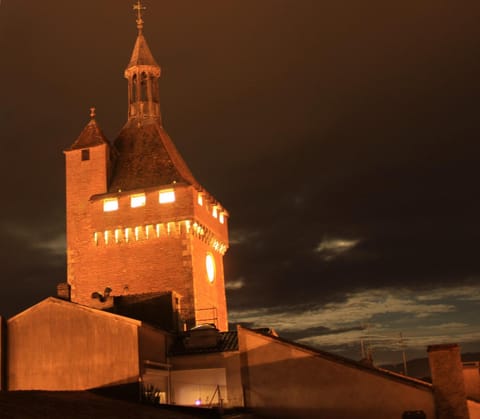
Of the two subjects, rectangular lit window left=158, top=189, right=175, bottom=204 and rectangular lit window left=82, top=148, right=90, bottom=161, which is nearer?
rectangular lit window left=158, top=189, right=175, bottom=204

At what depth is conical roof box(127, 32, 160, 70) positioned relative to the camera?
58.9 meters

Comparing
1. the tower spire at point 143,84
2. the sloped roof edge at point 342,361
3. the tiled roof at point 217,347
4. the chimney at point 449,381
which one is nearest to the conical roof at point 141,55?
the tower spire at point 143,84

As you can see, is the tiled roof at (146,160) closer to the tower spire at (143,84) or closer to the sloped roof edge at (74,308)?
the tower spire at (143,84)

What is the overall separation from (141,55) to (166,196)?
1574cm

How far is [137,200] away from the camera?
165 ft

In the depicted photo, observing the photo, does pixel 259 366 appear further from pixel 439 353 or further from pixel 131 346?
pixel 439 353

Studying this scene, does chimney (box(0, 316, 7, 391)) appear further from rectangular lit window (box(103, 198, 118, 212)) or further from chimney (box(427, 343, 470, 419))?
chimney (box(427, 343, 470, 419))

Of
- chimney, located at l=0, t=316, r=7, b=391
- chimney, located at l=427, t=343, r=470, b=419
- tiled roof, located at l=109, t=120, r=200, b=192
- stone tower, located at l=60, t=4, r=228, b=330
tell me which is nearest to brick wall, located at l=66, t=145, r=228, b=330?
stone tower, located at l=60, t=4, r=228, b=330

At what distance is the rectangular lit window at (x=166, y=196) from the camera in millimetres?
49656

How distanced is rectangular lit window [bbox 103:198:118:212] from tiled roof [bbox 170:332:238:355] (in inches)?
594

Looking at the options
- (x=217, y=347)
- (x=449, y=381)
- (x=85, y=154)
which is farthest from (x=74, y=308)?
(x=85, y=154)

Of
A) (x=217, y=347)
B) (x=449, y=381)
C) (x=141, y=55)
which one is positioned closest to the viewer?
(x=449, y=381)

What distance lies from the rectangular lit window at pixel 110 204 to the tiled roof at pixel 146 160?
0.89m

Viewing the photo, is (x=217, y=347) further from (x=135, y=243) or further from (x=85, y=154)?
(x=85, y=154)
